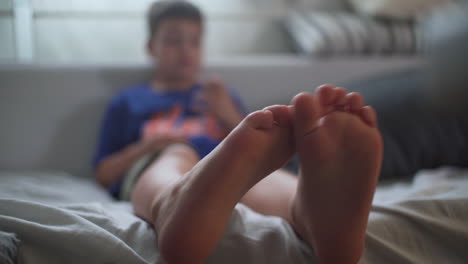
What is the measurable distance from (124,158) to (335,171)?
0.52 m

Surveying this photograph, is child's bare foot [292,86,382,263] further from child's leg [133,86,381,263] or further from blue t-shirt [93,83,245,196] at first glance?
blue t-shirt [93,83,245,196]

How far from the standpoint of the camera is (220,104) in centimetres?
96

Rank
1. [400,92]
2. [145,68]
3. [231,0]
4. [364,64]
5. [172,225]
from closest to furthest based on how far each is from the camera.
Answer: [172,225]
[400,92]
[145,68]
[364,64]
[231,0]

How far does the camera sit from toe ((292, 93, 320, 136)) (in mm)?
465

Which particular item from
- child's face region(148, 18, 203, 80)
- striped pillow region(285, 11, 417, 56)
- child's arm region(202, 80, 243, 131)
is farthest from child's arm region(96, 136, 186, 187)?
striped pillow region(285, 11, 417, 56)

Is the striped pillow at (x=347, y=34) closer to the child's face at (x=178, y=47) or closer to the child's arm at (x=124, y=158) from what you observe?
the child's face at (x=178, y=47)

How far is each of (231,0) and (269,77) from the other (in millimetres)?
395

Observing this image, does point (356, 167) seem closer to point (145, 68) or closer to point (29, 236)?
point (29, 236)

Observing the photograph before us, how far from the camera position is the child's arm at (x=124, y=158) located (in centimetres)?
83

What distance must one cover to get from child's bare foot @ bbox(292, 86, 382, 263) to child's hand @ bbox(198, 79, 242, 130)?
458 mm

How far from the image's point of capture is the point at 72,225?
475 mm

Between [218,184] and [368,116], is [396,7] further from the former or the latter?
[218,184]

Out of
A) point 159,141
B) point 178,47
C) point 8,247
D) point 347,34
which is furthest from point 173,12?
point 8,247

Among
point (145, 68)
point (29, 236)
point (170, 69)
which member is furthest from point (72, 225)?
point (145, 68)
